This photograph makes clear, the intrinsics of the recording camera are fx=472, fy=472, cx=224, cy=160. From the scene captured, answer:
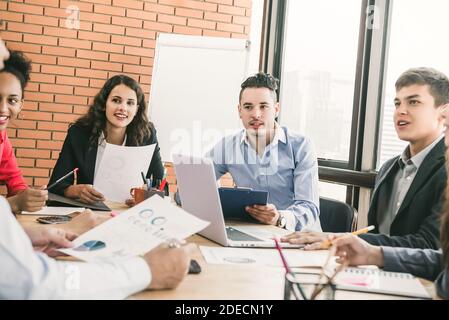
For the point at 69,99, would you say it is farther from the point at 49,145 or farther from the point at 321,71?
the point at 321,71

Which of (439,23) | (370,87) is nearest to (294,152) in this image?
(370,87)

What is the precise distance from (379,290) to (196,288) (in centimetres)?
39

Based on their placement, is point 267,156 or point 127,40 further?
point 127,40

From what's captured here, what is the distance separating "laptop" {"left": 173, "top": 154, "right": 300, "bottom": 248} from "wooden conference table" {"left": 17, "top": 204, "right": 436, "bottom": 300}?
0.67 feet

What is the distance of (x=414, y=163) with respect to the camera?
1.87 meters

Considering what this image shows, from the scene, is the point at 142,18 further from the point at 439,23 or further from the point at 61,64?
the point at 439,23

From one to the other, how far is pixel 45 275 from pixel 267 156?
173 centimetres

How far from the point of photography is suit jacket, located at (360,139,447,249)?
59.6 inches

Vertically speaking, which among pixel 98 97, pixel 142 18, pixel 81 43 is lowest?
pixel 98 97

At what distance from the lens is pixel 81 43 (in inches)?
158

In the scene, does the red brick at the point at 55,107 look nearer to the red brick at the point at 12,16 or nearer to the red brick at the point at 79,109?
the red brick at the point at 79,109

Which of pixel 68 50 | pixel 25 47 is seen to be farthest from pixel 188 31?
pixel 25 47
